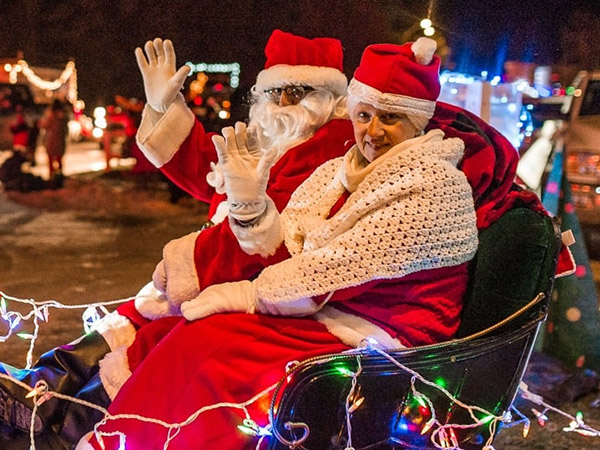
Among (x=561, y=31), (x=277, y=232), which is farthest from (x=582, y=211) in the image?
(x=277, y=232)

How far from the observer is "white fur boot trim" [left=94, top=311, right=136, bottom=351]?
238 cm

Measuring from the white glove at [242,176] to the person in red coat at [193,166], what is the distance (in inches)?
9.3

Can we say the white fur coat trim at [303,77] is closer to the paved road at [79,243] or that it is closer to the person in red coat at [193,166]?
the person in red coat at [193,166]

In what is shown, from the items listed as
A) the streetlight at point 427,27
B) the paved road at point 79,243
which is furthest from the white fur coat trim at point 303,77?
the paved road at point 79,243

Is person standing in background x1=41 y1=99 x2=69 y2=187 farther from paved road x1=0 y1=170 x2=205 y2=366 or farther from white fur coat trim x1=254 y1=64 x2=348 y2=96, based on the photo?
white fur coat trim x1=254 y1=64 x2=348 y2=96

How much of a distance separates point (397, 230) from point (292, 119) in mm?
1043

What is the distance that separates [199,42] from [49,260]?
109 inches

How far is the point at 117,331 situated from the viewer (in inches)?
94.7

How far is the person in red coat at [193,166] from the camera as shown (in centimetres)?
219

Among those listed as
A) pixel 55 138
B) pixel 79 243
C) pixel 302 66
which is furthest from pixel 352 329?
pixel 55 138

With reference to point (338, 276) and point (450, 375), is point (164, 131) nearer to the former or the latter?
point (338, 276)

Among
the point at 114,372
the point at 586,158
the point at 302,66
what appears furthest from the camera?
the point at 586,158

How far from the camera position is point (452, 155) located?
192 centimetres

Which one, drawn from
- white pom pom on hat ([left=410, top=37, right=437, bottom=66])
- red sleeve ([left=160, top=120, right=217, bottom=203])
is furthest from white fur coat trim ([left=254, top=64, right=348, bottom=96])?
white pom pom on hat ([left=410, top=37, right=437, bottom=66])
